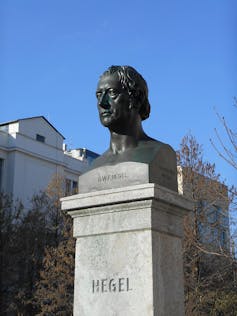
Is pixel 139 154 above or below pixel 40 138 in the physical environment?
below

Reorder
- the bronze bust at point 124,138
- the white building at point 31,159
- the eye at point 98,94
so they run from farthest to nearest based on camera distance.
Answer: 1. the white building at point 31,159
2. the eye at point 98,94
3. the bronze bust at point 124,138

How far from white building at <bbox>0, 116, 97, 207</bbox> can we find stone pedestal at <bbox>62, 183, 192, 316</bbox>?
797 inches

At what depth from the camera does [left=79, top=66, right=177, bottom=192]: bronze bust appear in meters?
5.83

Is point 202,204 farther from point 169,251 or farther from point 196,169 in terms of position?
point 169,251

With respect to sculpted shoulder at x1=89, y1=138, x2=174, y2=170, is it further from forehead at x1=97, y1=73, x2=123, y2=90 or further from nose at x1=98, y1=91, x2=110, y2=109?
forehead at x1=97, y1=73, x2=123, y2=90

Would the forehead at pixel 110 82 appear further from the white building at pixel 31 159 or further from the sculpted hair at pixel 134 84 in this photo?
the white building at pixel 31 159

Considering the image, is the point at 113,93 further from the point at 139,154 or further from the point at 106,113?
the point at 139,154

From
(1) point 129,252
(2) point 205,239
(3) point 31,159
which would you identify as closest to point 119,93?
(1) point 129,252

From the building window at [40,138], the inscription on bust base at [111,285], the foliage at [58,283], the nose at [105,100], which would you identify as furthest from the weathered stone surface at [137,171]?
the building window at [40,138]

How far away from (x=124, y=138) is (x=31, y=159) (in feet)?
75.9

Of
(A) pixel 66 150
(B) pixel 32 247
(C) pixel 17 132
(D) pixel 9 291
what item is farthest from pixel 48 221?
(A) pixel 66 150

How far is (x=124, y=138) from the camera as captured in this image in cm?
616

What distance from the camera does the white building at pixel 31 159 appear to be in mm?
27578

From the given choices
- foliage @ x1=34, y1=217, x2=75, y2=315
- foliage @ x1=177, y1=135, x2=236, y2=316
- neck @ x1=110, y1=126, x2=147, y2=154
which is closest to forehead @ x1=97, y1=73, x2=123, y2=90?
neck @ x1=110, y1=126, x2=147, y2=154
